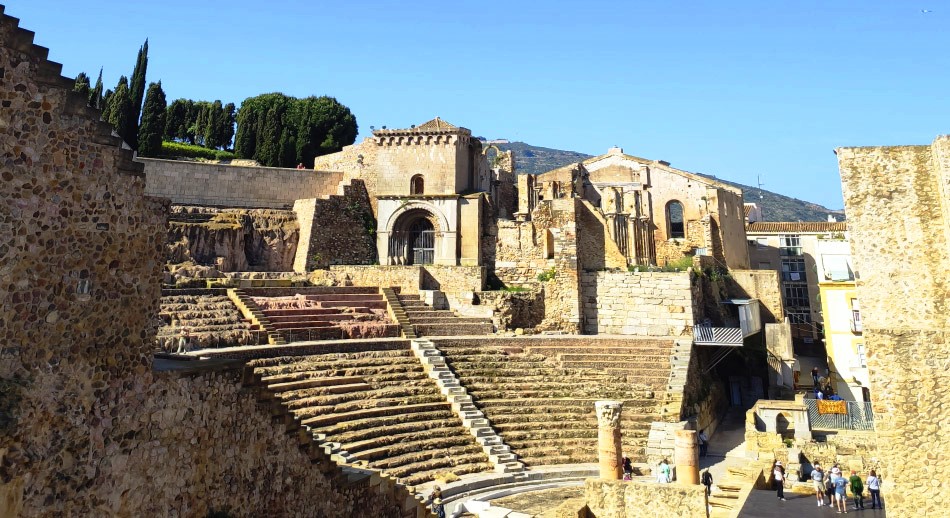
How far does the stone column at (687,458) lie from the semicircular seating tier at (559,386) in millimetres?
4016

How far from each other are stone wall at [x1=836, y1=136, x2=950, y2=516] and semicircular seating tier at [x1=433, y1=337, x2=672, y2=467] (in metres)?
9.74

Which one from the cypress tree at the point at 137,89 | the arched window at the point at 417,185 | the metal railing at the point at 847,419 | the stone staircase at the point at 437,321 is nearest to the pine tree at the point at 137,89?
the cypress tree at the point at 137,89

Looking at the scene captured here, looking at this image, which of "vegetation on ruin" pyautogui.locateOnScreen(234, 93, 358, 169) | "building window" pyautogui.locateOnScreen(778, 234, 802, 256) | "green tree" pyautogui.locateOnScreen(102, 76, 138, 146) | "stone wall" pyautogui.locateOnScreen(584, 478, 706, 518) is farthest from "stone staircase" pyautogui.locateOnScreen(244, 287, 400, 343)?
"building window" pyautogui.locateOnScreen(778, 234, 802, 256)

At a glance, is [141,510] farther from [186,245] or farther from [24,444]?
[186,245]

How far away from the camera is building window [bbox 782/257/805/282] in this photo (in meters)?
34.7

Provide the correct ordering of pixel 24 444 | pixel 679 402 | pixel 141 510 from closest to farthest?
pixel 24 444 → pixel 141 510 → pixel 679 402

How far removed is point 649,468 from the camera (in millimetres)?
15414

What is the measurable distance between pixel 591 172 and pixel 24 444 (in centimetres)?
3375

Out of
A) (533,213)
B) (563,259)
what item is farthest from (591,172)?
(563,259)

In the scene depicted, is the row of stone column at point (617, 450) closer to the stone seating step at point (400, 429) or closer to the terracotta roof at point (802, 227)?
the stone seating step at point (400, 429)

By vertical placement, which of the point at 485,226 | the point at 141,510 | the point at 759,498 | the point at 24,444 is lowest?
the point at 759,498

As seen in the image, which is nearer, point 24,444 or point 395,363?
point 24,444

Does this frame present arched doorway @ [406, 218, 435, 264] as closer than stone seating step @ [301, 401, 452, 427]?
No

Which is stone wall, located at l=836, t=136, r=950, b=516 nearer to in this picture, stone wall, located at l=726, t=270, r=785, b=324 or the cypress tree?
stone wall, located at l=726, t=270, r=785, b=324
